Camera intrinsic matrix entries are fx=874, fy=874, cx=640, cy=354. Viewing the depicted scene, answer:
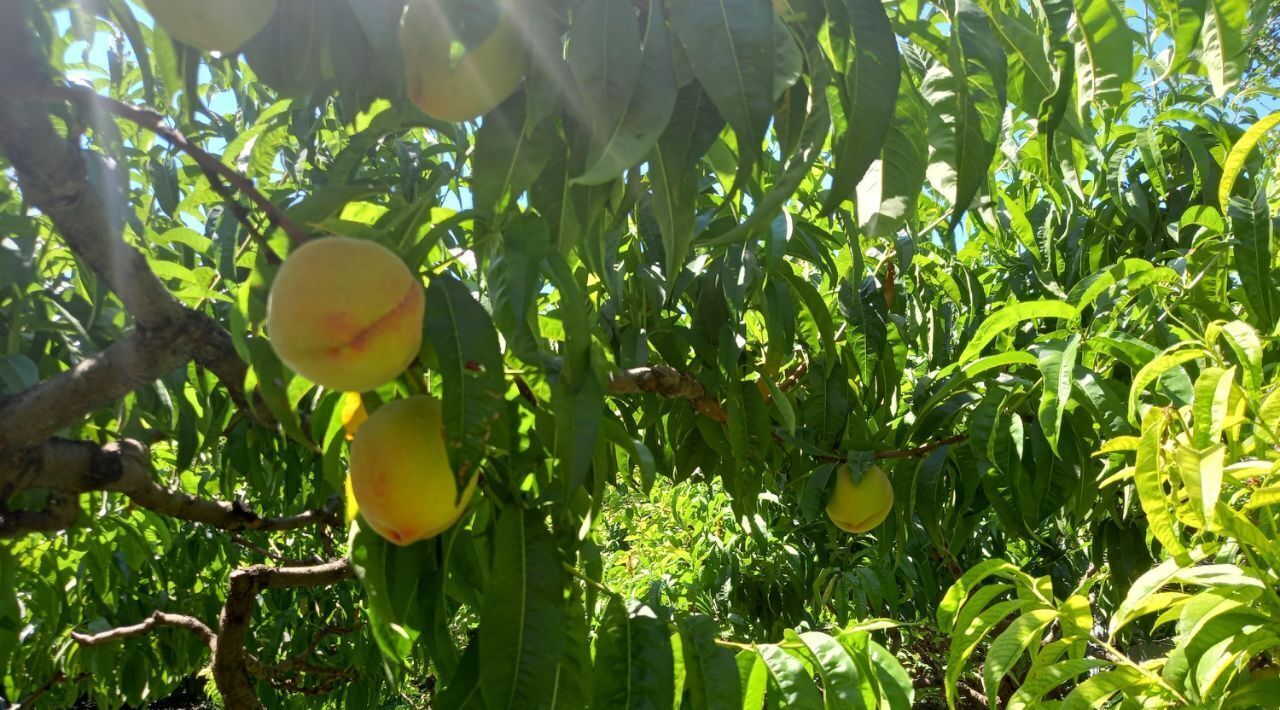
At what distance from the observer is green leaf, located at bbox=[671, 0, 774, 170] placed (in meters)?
0.55

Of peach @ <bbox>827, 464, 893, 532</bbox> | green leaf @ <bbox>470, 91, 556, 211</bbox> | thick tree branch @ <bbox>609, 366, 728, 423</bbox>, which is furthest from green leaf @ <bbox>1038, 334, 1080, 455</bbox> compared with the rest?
green leaf @ <bbox>470, 91, 556, 211</bbox>

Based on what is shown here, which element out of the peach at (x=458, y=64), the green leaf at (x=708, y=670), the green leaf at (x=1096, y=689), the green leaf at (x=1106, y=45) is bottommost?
the green leaf at (x=1096, y=689)

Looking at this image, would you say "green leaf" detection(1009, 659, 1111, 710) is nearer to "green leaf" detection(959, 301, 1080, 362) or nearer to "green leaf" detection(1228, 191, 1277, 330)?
"green leaf" detection(959, 301, 1080, 362)

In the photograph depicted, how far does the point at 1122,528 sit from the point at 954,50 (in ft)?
5.60

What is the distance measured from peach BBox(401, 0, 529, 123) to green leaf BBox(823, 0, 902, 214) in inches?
9.3

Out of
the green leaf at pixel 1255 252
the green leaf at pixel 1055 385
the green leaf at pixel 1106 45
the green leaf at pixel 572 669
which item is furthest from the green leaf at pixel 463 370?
the green leaf at pixel 1255 252

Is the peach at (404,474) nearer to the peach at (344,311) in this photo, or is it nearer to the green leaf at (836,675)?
the peach at (344,311)

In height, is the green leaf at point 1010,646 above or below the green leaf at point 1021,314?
below

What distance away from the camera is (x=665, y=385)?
4.96 feet

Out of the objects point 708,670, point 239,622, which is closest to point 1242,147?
point 708,670

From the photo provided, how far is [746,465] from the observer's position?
1717mm

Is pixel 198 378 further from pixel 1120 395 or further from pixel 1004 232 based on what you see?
pixel 1004 232

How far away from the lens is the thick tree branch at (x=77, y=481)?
3.24 ft

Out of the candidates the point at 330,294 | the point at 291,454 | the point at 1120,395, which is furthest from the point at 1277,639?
the point at 291,454
